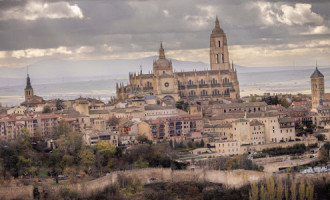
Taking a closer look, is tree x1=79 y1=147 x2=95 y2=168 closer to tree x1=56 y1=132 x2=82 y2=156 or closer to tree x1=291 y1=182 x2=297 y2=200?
tree x1=56 y1=132 x2=82 y2=156

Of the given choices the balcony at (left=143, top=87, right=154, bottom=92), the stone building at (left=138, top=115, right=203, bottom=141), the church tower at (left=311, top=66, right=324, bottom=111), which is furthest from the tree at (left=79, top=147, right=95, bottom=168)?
the balcony at (left=143, top=87, right=154, bottom=92)

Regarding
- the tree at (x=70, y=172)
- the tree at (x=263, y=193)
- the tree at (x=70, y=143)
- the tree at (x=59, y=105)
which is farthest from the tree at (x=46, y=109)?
the tree at (x=263, y=193)

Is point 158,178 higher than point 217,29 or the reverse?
the reverse

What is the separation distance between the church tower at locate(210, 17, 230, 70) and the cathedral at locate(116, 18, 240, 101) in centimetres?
984

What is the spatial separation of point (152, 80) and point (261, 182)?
34.4m

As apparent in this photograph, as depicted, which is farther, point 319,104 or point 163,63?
point 163,63

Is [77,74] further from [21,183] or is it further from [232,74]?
[21,183]

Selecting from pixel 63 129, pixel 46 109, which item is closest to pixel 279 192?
pixel 63 129

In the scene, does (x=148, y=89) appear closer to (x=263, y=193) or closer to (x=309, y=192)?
(x=263, y=193)

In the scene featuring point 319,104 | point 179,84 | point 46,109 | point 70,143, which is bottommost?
point 70,143

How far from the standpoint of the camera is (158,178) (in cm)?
4381

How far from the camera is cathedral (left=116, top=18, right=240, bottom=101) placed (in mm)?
72250

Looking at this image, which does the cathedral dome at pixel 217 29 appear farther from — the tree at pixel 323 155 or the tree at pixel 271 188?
the tree at pixel 271 188

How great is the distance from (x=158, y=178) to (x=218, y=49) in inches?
1823
